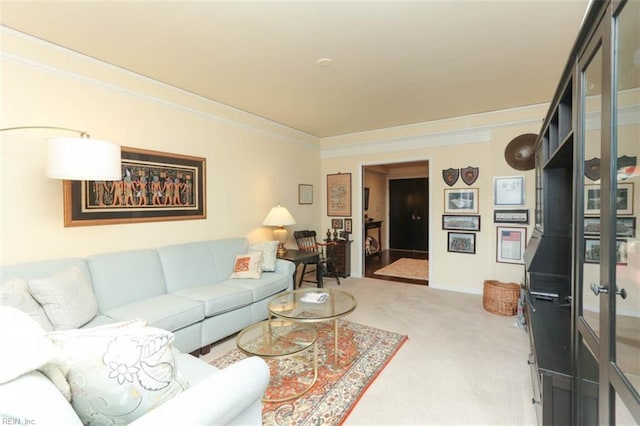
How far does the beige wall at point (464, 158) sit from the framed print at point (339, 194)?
1.87ft

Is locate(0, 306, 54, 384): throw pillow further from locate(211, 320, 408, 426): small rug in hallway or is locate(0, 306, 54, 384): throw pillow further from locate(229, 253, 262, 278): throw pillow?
locate(229, 253, 262, 278): throw pillow

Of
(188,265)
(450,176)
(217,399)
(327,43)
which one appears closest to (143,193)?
(188,265)

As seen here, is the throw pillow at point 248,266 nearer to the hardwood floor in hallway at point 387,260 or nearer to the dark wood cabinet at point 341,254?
the dark wood cabinet at point 341,254

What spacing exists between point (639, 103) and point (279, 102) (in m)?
3.34

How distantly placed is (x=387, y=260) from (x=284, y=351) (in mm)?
5337

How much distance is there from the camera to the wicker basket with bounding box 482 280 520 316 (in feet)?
11.3

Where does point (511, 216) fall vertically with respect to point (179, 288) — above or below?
above

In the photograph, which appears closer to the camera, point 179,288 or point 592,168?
point 592,168

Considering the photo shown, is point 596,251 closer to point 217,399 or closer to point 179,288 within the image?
point 217,399

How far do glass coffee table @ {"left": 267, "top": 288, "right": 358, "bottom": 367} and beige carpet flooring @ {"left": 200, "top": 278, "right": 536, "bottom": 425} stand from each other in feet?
1.72

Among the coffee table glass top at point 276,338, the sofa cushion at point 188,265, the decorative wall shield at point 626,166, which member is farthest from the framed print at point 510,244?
the sofa cushion at point 188,265

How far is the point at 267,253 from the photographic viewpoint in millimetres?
3617

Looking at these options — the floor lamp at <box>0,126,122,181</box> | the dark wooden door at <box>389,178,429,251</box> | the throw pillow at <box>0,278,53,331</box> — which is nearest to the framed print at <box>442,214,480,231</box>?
the dark wooden door at <box>389,178,429,251</box>

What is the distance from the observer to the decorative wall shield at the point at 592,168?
43.4 inches
